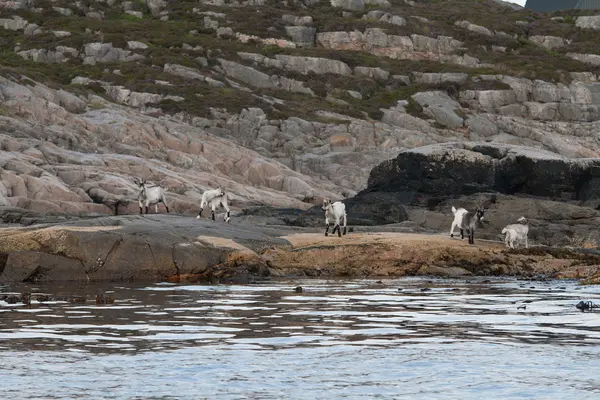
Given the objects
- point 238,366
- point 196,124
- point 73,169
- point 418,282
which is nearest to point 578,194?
point 418,282

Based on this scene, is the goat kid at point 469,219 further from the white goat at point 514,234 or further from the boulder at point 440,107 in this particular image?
the boulder at point 440,107

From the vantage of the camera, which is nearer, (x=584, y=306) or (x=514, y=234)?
(x=584, y=306)

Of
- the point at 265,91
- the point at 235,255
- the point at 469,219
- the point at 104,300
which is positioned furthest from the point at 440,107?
the point at 104,300

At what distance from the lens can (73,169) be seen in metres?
61.5

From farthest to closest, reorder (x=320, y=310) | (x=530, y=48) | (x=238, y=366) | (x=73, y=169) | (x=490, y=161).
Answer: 1. (x=530, y=48)
2. (x=73, y=169)
3. (x=490, y=161)
4. (x=320, y=310)
5. (x=238, y=366)

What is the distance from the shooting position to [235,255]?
1235 inches

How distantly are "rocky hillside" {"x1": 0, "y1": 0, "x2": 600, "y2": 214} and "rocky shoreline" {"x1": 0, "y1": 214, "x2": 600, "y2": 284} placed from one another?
76.9ft

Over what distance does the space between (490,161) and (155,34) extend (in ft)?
293

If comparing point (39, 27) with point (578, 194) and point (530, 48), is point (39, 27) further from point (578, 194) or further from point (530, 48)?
point (578, 194)

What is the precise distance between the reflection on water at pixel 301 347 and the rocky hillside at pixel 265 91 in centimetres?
3535

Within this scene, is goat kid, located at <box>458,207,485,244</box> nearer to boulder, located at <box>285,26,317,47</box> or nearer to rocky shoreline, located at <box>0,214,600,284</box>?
rocky shoreline, located at <box>0,214,600,284</box>

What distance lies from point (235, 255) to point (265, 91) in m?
83.4

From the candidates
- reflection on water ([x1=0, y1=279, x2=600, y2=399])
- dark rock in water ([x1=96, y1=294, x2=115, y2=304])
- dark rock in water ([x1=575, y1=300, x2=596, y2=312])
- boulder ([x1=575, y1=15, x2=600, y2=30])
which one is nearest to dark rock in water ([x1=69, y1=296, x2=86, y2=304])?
reflection on water ([x1=0, y1=279, x2=600, y2=399])

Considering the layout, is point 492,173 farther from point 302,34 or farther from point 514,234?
point 302,34
